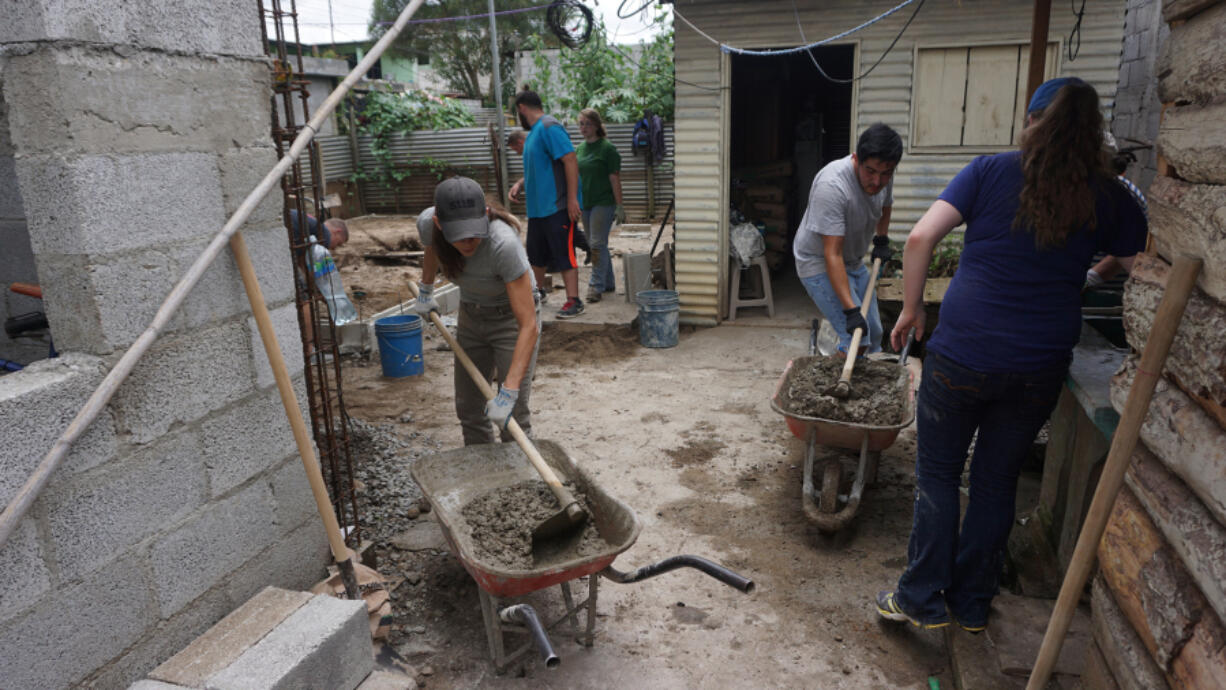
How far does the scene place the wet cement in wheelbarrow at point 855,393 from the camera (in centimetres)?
382

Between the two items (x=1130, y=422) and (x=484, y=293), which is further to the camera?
(x=484, y=293)

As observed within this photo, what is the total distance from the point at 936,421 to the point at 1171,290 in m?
1.20

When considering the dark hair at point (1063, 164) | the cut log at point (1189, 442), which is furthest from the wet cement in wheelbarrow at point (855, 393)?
the cut log at point (1189, 442)

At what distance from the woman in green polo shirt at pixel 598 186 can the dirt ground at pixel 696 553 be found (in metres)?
2.34

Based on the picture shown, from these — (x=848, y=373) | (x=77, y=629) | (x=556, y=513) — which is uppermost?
(x=848, y=373)

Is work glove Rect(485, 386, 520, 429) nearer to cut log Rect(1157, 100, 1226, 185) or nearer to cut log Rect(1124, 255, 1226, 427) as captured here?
cut log Rect(1124, 255, 1226, 427)

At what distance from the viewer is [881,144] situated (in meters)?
3.91

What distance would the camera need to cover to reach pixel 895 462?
15.5 feet

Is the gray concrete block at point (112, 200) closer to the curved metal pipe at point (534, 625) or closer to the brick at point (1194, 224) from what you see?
the curved metal pipe at point (534, 625)

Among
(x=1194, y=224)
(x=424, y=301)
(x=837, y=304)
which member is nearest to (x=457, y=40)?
(x=424, y=301)

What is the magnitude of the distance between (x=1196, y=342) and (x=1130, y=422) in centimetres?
26

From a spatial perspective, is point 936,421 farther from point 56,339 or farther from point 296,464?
point 56,339

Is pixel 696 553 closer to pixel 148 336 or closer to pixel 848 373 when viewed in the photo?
pixel 848 373

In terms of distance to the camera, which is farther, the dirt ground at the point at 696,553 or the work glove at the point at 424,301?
the work glove at the point at 424,301
